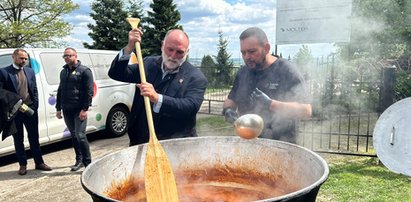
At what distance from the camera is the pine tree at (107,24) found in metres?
23.7

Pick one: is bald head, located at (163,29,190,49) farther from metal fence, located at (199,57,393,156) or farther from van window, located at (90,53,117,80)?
van window, located at (90,53,117,80)

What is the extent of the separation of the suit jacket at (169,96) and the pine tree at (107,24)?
71.0 feet

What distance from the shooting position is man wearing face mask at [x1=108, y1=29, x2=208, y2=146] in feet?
8.50

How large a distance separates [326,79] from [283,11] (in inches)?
87.6

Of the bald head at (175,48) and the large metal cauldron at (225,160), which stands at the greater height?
the bald head at (175,48)

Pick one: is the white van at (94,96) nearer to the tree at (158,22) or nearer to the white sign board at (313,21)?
the white sign board at (313,21)

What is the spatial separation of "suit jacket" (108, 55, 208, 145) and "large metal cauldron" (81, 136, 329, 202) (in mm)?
369

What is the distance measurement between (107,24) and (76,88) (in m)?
19.9

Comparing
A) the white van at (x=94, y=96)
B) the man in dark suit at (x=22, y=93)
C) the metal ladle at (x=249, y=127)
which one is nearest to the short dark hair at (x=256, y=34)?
the metal ladle at (x=249, y=127)

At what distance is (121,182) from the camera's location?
2078 millimetres

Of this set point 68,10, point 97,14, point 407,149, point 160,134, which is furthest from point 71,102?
point 97,14

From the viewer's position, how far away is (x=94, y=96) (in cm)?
653

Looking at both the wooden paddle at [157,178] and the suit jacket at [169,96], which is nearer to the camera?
the wooden paddle at [157,178]

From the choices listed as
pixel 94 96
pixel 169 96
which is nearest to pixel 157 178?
pixel 169 96
